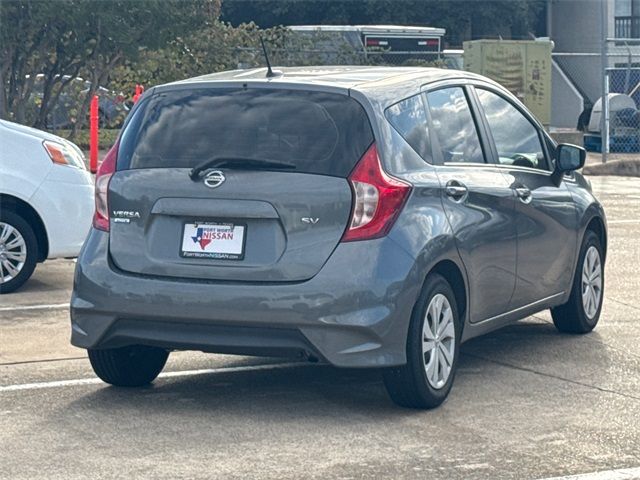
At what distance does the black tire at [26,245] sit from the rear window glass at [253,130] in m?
3.71

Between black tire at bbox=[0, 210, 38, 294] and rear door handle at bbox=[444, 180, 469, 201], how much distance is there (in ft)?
14.1

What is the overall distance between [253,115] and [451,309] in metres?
1.32

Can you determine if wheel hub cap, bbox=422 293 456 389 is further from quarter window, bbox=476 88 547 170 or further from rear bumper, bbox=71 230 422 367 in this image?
quarter window, bbox=476 88 547 170

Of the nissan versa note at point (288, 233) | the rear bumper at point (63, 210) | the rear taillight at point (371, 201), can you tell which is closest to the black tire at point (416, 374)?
the nissan versa note at point (288, 233)

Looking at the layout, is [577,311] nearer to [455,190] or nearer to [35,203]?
[455,190]

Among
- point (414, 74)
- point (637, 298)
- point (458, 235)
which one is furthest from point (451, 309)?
point (637, 298)

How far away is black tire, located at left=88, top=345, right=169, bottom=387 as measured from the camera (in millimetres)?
7180

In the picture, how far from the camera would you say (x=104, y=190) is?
6.98m

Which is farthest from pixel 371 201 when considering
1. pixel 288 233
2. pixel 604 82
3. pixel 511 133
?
pixel 604 82

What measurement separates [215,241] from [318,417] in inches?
36.3

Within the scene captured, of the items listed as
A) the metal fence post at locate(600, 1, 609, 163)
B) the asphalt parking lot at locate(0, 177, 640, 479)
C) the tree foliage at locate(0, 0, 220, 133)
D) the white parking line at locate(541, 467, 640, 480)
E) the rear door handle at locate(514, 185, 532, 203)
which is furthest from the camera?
the metal fence post at locate(600, 1, 609, 163)

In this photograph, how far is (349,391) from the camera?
7250mm

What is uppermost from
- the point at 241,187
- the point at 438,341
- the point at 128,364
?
the point at 241,187

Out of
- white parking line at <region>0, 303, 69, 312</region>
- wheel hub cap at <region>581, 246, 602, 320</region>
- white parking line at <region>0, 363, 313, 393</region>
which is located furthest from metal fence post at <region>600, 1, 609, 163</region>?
white parking line at <region>0, 363, 313, 393</region>
